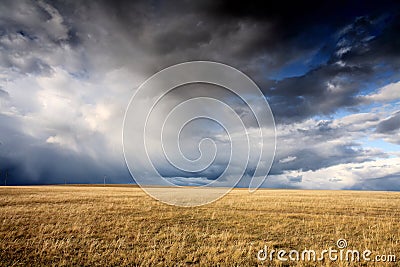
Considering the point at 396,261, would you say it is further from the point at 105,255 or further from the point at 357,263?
the point at 105,255

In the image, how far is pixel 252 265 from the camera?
952cm

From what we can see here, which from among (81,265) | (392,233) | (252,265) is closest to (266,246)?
(252,265)

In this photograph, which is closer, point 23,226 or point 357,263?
point 357,263

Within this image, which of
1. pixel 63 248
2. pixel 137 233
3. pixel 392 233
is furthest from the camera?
pixel 392 233

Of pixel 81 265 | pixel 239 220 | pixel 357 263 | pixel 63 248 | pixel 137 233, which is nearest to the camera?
pixel 81 265

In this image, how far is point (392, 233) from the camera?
1512 cm

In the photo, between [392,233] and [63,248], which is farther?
[392,233]

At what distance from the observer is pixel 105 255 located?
1033cm

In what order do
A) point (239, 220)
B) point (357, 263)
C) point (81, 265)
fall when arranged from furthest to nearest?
point (239, 220) → point (357, 263) → point (81, 265)

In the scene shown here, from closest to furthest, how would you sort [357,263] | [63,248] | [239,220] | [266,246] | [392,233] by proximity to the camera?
[357,263] → [63,248] → [266,246] → [392,233] → [239,220]

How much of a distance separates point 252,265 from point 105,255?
6.01m

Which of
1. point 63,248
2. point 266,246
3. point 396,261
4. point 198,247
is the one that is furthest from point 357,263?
point 63,248

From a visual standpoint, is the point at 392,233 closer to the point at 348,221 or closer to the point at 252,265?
the point at 348,221

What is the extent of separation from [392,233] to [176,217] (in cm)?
1453
